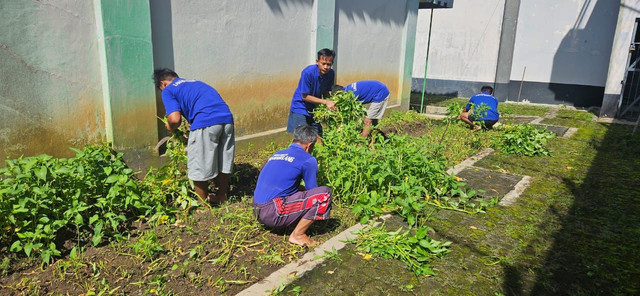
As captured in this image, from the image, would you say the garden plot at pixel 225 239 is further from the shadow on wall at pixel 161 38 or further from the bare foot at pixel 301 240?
the shadow on wall at pixel 161 38

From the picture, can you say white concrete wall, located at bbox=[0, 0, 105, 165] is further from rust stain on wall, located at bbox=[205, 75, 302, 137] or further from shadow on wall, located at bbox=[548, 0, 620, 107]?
shadow on wall, located at bbox=[548, 0, 620, 107]

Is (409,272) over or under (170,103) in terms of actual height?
under

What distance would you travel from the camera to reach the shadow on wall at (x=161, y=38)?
16.8ft

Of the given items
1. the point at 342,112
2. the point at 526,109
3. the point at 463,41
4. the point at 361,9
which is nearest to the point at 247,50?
the point at 342,112

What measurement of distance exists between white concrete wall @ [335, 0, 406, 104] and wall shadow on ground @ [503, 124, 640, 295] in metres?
4.83

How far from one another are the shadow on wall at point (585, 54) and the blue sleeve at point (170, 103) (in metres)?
14.3

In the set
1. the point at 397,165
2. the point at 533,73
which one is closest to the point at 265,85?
the point at 397,165

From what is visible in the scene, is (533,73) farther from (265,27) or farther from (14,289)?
(14,289)

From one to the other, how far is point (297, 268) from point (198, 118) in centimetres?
187

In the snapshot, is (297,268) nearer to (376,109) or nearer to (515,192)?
(515,192)

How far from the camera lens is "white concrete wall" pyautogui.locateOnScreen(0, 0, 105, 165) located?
3.98 meters

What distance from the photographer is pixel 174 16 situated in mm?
5371

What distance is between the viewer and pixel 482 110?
27.6 feet

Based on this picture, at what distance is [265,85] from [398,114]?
444 centimetres
